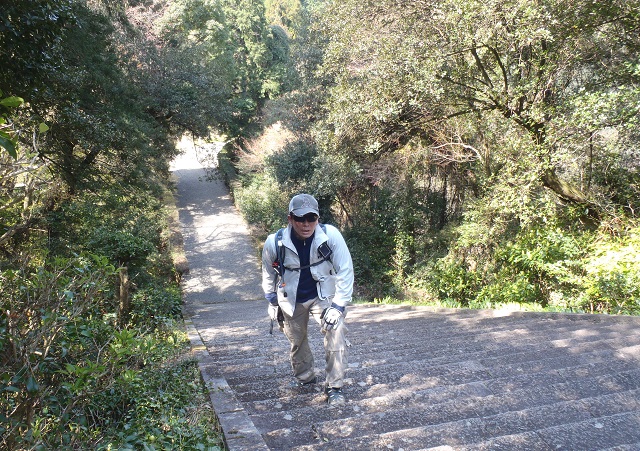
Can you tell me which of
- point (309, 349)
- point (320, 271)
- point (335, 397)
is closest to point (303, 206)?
point (320, 271)

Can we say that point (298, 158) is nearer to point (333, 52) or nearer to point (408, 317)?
point (333, 52)

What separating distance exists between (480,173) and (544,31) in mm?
6011

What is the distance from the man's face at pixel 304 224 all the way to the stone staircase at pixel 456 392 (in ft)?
4.41

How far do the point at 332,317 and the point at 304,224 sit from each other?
29.4 inches

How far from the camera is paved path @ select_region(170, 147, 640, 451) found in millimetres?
3104

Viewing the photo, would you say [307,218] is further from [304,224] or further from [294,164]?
[294,164]

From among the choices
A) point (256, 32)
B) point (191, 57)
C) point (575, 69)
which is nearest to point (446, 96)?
point (575, 69)

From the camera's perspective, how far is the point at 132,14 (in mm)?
18688

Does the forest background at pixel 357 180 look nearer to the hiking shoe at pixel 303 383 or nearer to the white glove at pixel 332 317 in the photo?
the hiking shoe at pixel 303 383

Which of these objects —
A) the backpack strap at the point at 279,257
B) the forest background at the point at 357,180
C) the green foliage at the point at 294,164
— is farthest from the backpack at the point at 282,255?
the green foliage at the point at 294,164

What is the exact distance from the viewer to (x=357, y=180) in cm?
1593

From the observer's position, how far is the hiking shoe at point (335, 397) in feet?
12.3

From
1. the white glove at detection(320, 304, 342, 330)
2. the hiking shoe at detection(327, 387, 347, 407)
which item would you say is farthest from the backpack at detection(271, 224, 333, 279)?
the hiking shoe at detection(327, 387, 347, 407)

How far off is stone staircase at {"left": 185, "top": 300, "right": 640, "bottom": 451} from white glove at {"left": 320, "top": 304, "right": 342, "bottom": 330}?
622 millimetres
